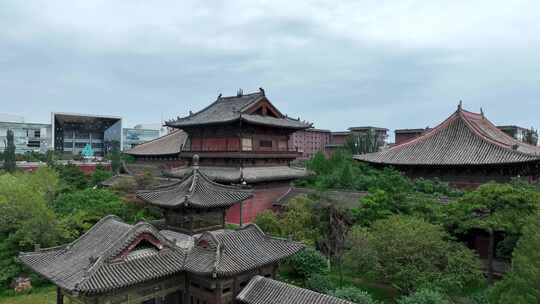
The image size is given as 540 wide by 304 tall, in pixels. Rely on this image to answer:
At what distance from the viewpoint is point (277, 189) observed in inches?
1094

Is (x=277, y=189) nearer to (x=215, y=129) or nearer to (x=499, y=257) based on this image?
(x=215, y=129)

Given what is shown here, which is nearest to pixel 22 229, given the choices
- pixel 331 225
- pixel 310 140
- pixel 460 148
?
pixel 331 225

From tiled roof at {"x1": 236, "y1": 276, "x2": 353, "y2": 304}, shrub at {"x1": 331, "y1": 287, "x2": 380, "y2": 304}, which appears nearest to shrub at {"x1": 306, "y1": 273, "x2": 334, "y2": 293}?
shrub at {"x1": 331, "y1": 287, "x2": 380, "y2": 304}

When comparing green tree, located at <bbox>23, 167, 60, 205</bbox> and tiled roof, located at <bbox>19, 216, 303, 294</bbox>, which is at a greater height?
green tree, located at <bbox>23, 167, 60, 205</bbox>

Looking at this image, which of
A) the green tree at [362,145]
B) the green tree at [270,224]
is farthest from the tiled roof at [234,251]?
the green tree at [362,145]

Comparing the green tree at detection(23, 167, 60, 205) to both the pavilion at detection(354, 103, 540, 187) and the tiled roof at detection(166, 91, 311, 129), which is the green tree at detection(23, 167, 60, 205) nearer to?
the tiled roof at detection(166, 91, 311, 129)

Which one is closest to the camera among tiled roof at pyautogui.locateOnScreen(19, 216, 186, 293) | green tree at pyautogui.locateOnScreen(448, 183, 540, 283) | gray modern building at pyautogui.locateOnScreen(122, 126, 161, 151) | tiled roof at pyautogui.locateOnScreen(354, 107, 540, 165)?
tiled roof at pyautogui.locateOnScreen(19, 216, 186, 293)

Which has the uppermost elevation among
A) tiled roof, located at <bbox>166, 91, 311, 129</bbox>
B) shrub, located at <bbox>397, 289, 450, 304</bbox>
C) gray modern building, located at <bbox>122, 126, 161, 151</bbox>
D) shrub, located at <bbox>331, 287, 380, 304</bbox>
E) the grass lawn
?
gray modern building, located at <bbox>122, 126, 161, 151</bbox>

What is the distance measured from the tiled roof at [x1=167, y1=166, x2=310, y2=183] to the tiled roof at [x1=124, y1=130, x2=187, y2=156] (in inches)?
404

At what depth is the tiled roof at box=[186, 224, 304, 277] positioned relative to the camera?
499 inches

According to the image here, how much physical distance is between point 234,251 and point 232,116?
46.3 ft

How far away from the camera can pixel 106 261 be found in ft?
38.6

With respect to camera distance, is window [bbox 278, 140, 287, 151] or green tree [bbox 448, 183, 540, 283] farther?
window [bbox 278, 140, 287, 151]

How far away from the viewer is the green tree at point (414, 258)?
45.0 ft
